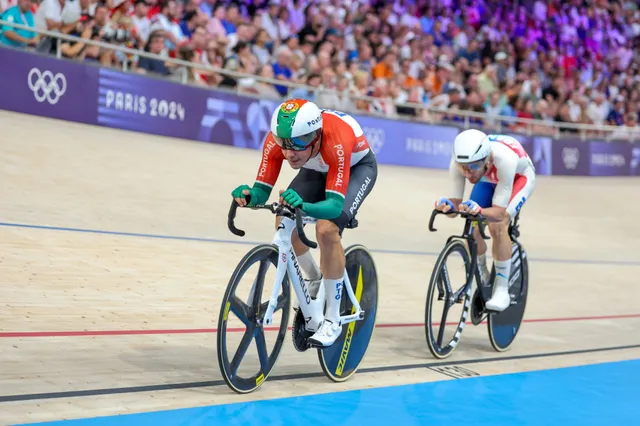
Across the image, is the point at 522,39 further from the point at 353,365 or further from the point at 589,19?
the point at 353,365

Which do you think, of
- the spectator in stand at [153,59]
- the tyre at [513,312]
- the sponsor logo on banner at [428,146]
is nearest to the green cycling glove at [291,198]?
the tyre at [513,312]

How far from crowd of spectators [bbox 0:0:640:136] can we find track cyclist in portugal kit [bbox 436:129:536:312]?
5.29m

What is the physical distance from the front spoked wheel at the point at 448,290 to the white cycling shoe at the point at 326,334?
0.86 metres

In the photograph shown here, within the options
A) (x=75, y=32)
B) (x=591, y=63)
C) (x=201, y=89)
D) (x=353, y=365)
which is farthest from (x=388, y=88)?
(x=353, y=365)

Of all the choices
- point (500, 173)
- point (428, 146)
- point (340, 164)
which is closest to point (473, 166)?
point (500, 173)

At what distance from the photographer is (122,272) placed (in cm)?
503

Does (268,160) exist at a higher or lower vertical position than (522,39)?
lower

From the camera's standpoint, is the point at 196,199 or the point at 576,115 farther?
the point at 576,115

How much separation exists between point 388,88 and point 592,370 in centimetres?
780

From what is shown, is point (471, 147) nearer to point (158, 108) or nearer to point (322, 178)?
point (322, 178)

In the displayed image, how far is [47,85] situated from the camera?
841 cm

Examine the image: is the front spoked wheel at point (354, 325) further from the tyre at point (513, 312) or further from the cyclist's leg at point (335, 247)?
the tyre at point (513, 312)

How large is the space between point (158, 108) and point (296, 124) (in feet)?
21.5

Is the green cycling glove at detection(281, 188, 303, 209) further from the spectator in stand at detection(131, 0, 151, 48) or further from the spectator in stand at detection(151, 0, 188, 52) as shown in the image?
the spectator in stand at detection(151, 0, 188, 52)
